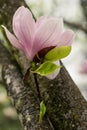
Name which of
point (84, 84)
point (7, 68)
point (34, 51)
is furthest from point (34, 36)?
point (84, 84)

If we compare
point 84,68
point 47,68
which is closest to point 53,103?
point 47,68

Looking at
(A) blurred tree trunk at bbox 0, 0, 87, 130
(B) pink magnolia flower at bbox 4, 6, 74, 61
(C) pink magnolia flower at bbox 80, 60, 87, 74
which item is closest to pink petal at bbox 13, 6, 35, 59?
(B) pink magnolia flower at bbox 4, 6, 74, 61

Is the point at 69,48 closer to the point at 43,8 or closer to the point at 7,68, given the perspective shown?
the point at 7,68

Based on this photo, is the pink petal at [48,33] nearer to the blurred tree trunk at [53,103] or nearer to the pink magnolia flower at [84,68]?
the blurred tree trunk at [53,103]

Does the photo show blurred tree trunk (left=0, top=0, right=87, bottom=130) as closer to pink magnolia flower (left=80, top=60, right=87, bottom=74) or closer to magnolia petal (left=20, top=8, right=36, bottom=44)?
magnolia petal (left=20, top=8, right=36, bottom=44)

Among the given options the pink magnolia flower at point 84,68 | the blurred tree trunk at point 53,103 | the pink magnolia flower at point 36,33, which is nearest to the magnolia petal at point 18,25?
the pink magnolia flower at point 36,33

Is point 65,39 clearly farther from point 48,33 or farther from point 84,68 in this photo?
point 84,68
